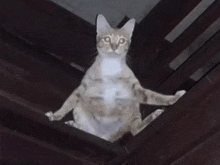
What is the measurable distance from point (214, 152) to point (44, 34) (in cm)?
162

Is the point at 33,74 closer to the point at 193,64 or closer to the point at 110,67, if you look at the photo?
A: the point at 110,67

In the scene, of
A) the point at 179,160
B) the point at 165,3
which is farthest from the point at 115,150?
the point at 165,3

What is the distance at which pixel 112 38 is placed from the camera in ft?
9.27

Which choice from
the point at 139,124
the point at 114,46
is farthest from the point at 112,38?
the point at 139,124

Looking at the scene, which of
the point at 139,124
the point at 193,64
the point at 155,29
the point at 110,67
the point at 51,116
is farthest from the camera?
the point at 155,29

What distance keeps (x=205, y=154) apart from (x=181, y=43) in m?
1.05

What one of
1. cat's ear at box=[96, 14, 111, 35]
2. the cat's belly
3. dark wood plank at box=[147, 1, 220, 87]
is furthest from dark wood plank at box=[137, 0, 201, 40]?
the cat's belly

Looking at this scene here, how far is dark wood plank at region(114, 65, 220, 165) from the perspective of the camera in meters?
1.87

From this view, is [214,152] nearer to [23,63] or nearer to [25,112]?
[25,112]

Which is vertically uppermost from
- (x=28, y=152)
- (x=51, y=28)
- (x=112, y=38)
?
(x=112, y=38)

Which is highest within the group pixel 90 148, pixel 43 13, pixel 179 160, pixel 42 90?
pixel 179 160

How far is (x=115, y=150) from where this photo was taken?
224 cm

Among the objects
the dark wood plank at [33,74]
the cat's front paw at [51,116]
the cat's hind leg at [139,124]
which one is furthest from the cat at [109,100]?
the dark wood plank at [33,74]

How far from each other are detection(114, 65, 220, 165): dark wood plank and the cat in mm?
281
